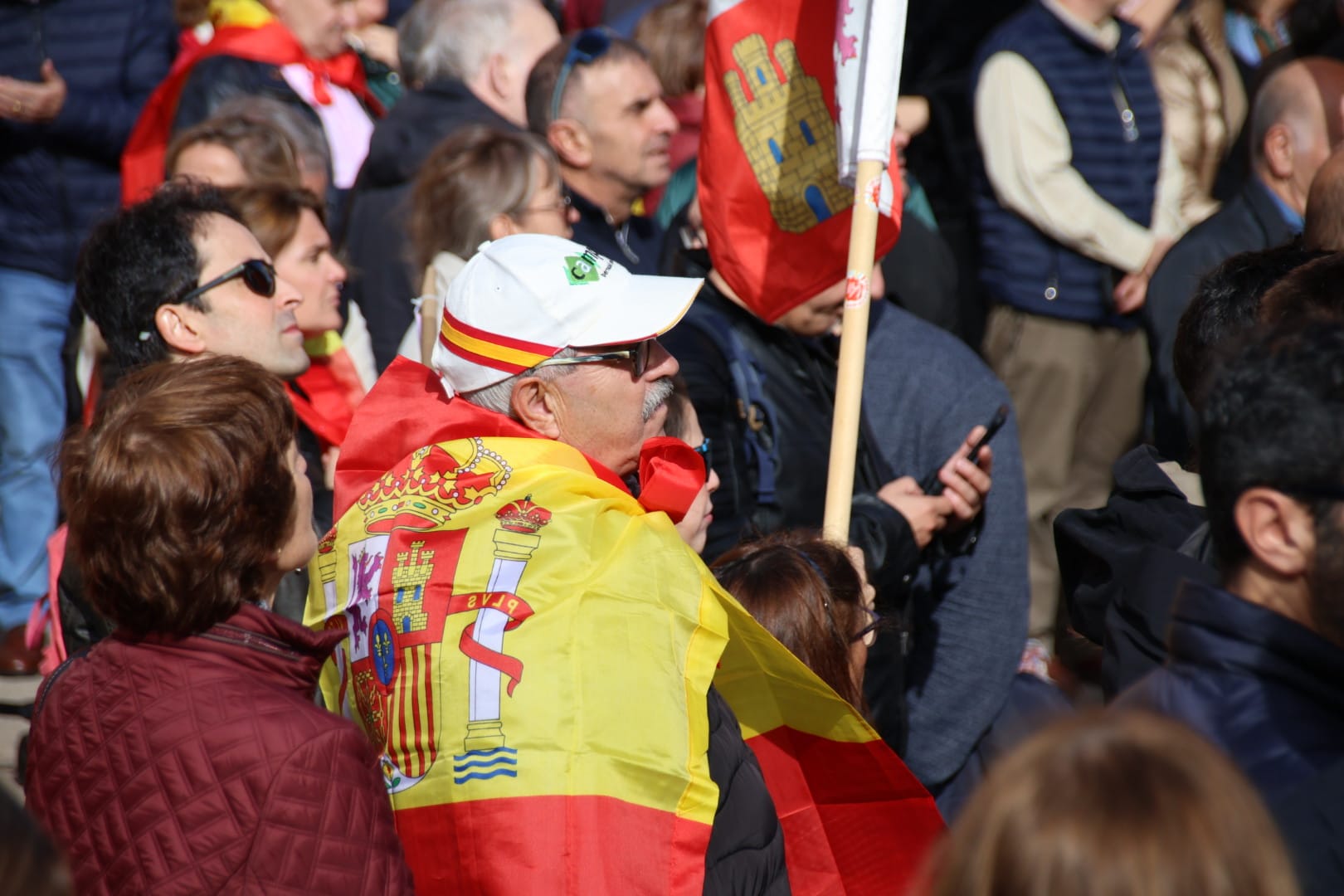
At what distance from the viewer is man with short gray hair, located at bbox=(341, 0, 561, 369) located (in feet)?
16.4

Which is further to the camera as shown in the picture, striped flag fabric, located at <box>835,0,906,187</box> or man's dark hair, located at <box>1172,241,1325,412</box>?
striped flag fabric, located at <box>835,0,906,187</box>

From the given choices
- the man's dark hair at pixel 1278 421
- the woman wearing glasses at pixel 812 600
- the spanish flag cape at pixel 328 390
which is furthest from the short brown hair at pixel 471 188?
the man's dark hair at pixel 1278 421

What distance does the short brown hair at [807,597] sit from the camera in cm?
284

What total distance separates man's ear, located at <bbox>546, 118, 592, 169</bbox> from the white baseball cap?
216 cm

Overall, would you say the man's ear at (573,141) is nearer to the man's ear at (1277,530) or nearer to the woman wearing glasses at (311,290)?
the woman wearing glasses at (311,290)

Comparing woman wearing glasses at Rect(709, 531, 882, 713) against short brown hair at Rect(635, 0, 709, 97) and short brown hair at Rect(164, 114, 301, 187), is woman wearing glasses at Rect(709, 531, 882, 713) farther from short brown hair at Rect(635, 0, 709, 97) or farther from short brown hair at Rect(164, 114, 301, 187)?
short brown hair at Rect(635, 0, 709, 97)

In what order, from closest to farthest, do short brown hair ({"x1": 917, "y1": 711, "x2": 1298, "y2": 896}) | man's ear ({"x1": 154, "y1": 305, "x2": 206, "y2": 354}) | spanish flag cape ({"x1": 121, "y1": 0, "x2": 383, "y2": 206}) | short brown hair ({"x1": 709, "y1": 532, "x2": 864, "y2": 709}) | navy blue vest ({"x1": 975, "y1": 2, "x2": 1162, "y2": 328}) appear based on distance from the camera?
1. short brown hair ({"x1": 917, "y1": 711, "x2": 1298, "y2": 896})
2. short brown hair ({"x1": 709, "y1": 532, "x2": 864, "y2": 709})
3. man's ear ({"x1": 154, "y1": 305, "x2": 206, "y2": 354})
4. spanish flag cape ({"x1": 121, "y1": 0, "x2": 383, "y2": 206})
5. navy blue vest ({"x1": 975, "y1": 2, "x2": 1162, "y2": 328})

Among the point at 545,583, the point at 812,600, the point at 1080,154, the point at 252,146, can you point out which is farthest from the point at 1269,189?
the point at 545,583

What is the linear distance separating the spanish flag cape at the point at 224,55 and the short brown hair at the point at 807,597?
3.08m

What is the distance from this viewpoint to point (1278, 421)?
1783 mm

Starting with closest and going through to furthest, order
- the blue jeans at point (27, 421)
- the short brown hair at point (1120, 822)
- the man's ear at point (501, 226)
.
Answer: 1. the short brown hair at point (1120, 822)
2. the man's ear at point (501, 226)
3. the blue jeans at point (27, 421)

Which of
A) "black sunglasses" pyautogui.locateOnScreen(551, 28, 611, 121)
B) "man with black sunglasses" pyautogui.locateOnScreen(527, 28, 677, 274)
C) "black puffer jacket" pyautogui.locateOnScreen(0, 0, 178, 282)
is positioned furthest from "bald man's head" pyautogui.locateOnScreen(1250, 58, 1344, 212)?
"black puffer jacket" pyautogui.locateOnScreen(0, 0, 178, 282)

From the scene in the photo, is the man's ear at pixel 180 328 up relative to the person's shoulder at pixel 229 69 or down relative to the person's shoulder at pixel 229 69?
down

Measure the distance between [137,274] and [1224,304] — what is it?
2336 millimetres
